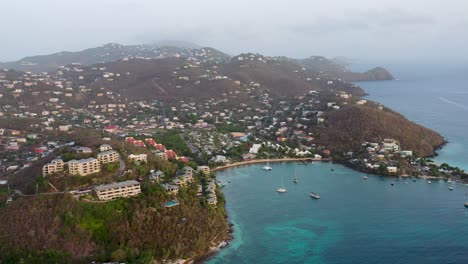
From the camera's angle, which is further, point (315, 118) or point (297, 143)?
point (315, 118)

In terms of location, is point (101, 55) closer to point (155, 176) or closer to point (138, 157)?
point (138, 157)

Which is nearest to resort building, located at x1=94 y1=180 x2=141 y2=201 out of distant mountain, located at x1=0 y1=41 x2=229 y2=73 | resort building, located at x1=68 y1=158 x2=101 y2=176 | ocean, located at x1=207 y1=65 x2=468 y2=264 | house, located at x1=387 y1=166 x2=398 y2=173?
resort building, located at x1=68 y1=158 x2=101 y2=176

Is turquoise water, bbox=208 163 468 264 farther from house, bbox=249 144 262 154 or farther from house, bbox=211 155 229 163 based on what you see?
house, bbox=249 144 262 154

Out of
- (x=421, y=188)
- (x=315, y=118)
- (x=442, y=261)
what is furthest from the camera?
(x=315, y=118)

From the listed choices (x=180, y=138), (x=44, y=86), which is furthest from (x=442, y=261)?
(x=44, y=86)

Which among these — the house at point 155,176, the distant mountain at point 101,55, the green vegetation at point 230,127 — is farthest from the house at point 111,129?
the distant mountain at point 101,55

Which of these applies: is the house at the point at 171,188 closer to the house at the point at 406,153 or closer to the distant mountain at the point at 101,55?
the house at the point at 406,153

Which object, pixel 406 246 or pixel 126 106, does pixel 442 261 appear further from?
pixel 126 106

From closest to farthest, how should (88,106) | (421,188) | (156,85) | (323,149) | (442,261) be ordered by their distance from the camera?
(442,261), (421,188), (323,149), (88,106), (156,85)
